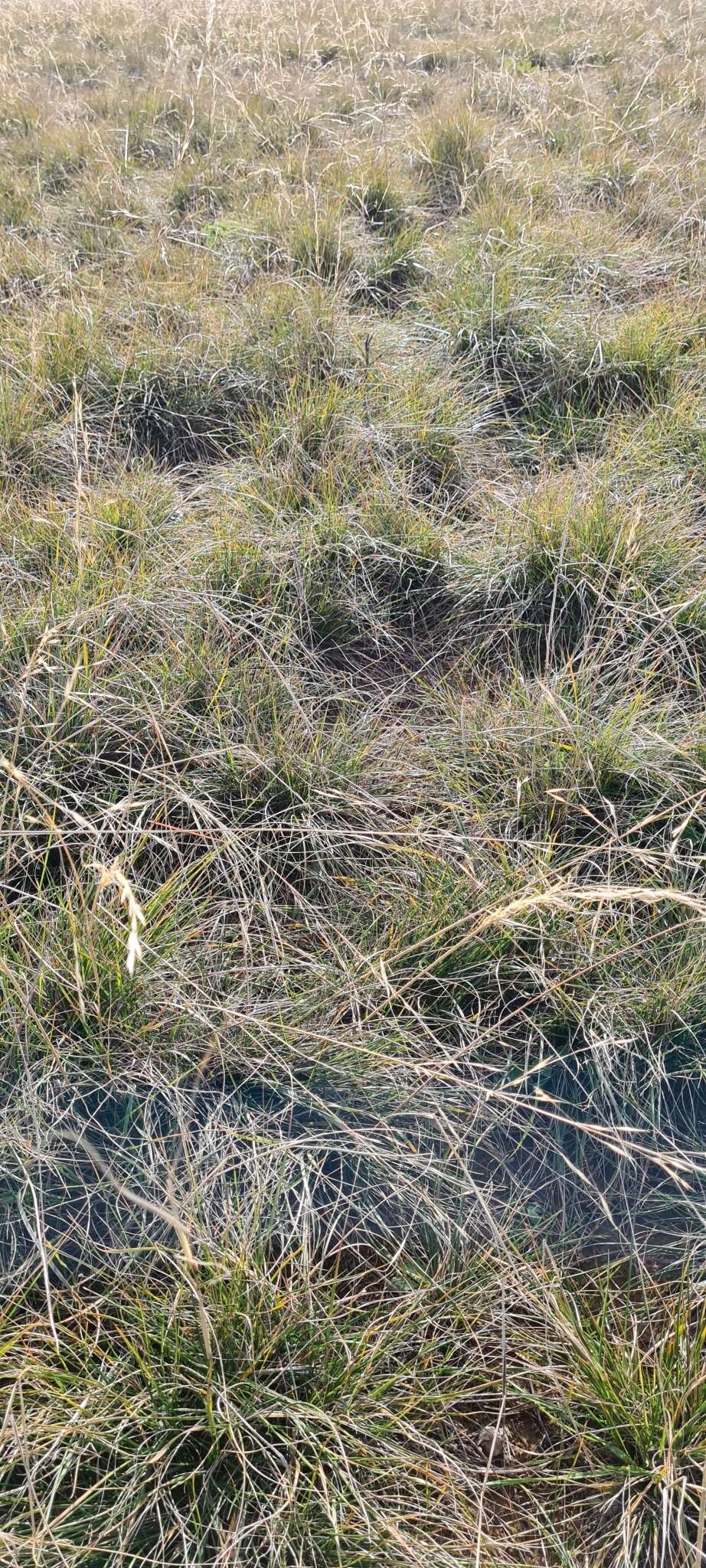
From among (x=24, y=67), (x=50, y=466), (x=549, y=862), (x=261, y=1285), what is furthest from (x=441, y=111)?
(x=261, y=1285)

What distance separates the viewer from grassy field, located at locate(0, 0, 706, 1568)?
4.34 feet

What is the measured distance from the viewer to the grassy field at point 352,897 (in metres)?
1.32

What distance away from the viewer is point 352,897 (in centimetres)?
199

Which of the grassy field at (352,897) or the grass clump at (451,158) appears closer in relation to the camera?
the grassy field at (352,897)

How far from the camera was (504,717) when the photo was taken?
229cm

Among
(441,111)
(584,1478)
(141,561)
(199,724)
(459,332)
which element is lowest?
(584,1478)

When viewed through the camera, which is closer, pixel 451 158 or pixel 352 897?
pixel 352 897

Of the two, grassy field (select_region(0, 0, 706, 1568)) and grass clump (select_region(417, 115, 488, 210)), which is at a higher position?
grass clump (select_region(417, 115, 488, 210))

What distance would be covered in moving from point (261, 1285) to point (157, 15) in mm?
8771

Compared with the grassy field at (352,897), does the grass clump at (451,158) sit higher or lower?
higher

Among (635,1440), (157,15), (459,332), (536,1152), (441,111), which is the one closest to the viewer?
(635,1440)

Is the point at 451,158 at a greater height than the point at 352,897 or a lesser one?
greater

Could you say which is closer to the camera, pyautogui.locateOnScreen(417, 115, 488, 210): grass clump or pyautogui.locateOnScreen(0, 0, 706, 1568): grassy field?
pyautogui.locateOnScreen(0, 0, 706, 1568): grassy field

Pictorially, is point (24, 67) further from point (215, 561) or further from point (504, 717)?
point (504, 717)
